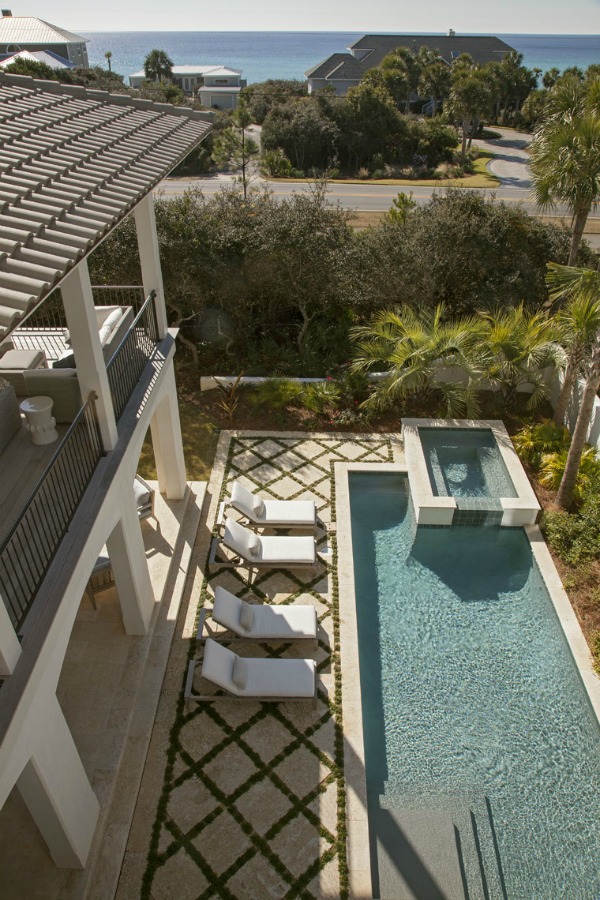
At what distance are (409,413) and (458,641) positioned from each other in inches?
236

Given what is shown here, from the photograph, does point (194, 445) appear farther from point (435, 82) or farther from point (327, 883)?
point (435, 82)

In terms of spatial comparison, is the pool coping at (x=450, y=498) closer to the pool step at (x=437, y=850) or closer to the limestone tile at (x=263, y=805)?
the pool step at (x=437, y=850)

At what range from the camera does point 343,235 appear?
49.2ft

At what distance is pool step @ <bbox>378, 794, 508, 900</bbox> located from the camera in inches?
250

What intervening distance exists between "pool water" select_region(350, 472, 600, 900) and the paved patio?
0.52 metres

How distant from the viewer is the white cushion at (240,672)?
7.95 m

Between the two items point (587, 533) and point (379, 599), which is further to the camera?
point (587, 533)

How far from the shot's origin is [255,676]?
317 inches

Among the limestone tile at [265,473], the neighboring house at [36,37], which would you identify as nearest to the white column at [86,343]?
the limestone tile at [265,473]

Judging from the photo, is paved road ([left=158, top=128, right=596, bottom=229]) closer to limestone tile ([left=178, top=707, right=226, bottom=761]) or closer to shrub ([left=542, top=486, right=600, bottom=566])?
shrub ([left=542, top=486, right=600, bottom=566])

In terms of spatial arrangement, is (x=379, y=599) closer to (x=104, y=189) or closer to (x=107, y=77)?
(x=104, y=189)

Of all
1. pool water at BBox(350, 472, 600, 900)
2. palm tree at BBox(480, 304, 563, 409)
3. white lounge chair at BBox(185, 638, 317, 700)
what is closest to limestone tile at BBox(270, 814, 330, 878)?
pool water at BBox(350, 472, 600, 900)

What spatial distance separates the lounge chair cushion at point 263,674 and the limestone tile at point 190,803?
1102 millimetres

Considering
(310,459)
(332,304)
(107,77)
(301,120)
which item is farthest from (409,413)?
(107,77)
